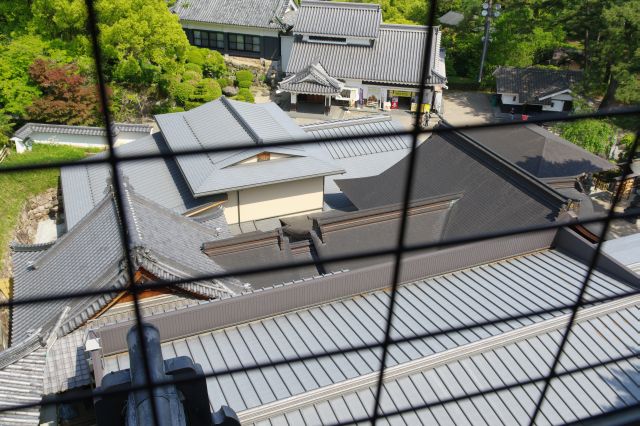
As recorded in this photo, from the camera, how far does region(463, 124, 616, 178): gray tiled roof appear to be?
737cm

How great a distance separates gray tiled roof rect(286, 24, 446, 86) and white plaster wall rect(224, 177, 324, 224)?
5412 millimetres

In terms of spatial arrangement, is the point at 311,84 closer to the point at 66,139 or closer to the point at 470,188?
the point at 66,139

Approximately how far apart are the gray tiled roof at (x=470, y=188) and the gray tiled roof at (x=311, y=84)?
4971 mm

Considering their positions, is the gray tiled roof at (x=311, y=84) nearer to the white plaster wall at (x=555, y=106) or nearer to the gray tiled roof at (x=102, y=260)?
the white plaster wall at (x=555, y=106)

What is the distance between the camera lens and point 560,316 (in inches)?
160

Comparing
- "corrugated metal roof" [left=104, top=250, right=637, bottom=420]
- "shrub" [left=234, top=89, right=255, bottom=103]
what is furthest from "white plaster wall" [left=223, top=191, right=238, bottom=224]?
"shrub" [left=234, top=89, right=255, bottom=103]

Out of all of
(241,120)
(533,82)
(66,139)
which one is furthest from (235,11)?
(241,120)

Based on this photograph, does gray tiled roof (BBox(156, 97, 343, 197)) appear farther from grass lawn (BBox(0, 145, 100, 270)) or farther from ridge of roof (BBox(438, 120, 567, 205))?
ridge of roof (BBox(438, 120, 567, 205))

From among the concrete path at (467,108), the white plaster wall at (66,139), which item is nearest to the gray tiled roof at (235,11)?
the concrete path at (467,108)

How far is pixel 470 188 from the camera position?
6219mm

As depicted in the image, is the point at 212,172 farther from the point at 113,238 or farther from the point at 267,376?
the point at 267,376

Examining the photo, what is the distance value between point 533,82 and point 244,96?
5.96m

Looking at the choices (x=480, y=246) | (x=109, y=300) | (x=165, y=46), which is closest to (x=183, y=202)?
(x=109, y=300)

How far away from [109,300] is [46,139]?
17.2 ft
